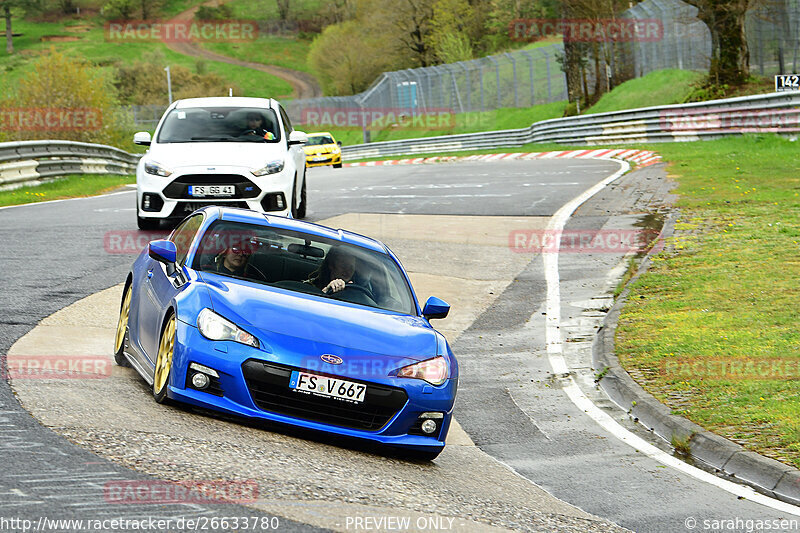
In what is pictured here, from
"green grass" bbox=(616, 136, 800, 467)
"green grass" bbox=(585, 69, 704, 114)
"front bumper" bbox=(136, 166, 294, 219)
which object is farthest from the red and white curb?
"front bumper" bbox=(136, 166, 294, 219)

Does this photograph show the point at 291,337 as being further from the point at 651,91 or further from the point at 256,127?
the point at 651,91

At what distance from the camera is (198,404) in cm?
655

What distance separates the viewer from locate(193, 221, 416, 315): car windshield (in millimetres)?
7672

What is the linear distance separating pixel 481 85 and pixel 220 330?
54.2 metres

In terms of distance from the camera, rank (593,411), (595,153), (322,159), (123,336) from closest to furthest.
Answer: (123,336)
(593,411)
(595,153)
(322,159)

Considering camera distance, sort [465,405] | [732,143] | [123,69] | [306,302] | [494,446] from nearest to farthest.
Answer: [306,302]
[494,446]
[465,405]
[732,143]
[123,69]

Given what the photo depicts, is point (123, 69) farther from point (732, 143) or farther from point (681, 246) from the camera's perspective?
point (681, 246)

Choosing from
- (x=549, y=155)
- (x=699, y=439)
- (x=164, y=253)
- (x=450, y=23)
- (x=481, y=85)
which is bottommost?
(x=549, y=155)

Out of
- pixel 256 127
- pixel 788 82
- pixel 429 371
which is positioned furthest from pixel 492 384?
pixel 788 82

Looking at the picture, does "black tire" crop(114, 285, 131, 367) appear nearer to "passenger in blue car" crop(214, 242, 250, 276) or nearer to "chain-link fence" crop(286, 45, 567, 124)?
"passenger in blue car" crop(214, 242, 250, 276)

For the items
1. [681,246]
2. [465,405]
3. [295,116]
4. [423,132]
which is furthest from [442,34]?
[465,405]

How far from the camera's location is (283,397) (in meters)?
6.54

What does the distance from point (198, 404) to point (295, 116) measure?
283 ft

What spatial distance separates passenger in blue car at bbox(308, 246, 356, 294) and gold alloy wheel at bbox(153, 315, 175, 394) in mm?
1266
